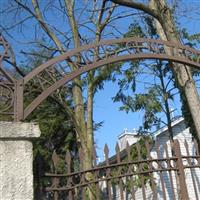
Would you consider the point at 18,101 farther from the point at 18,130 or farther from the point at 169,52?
the point at 169,52

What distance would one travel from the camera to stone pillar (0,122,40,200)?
352cm

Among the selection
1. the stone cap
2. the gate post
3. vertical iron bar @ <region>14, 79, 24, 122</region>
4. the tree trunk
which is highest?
the tree trunk

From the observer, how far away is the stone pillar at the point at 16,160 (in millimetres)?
3516

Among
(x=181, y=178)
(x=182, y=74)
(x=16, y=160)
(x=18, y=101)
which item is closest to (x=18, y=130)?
(x=16, y=160)

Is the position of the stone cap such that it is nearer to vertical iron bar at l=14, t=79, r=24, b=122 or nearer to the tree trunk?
vertical iron bar at l=14, t=79, r=24, b=122

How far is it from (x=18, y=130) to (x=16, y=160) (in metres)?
0.27

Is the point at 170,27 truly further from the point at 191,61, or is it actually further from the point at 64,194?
the point at 64,194

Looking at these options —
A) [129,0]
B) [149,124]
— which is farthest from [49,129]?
[129,0]

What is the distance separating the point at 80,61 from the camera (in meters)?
4.82

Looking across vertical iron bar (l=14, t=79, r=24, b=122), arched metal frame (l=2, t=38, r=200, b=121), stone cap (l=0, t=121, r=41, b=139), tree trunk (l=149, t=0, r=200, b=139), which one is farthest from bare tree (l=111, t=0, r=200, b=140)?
stone cap (l=0, t=121, r=41, b=139)

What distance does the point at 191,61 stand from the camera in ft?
17.6

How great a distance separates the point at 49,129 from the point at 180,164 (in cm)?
1284

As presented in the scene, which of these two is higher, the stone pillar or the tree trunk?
the tree trunk

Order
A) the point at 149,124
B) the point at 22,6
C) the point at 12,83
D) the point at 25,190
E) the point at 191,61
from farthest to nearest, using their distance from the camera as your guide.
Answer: the point at 149,124 → the point at 22,6 → the point at 191,61 → the point at 12,83 → the point at 25,190
